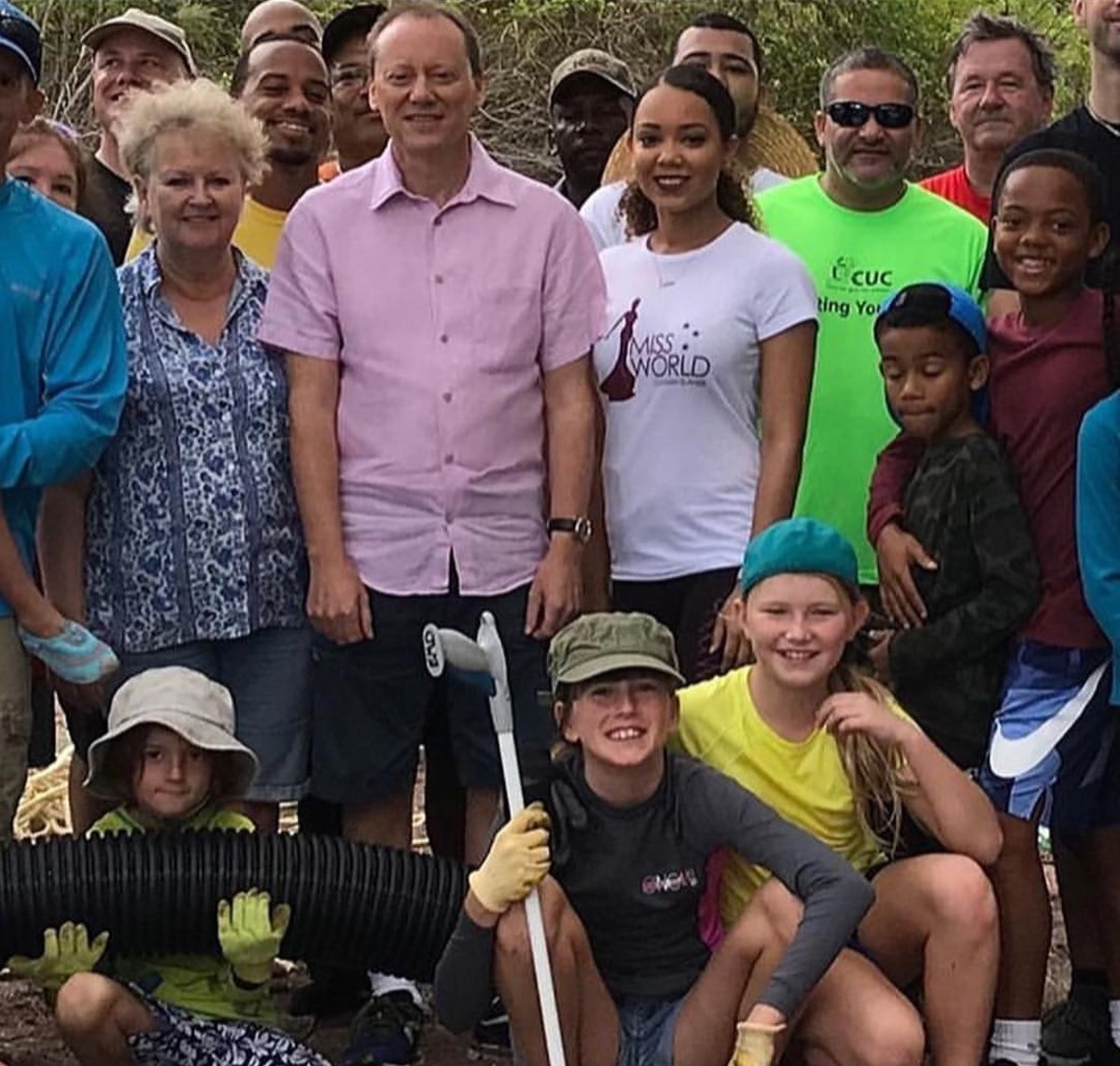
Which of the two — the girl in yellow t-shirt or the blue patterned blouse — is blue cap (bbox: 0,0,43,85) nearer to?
the blue patterned blouse

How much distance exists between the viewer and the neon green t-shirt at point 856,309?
5.37m

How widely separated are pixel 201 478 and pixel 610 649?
1109 millimetres

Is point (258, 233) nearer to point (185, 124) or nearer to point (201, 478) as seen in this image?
point (185, 124)

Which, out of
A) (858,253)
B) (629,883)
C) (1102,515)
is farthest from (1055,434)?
(629,883)

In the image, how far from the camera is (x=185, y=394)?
4.66 metres

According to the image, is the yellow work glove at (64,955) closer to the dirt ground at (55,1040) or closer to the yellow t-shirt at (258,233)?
the dirt ground at (55,1040)

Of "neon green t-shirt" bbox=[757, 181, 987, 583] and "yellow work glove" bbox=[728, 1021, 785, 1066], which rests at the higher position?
"neon green t-shirt" bbox=[757, 181, 987, 583]

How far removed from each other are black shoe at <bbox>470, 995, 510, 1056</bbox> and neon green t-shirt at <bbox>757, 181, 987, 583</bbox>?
1519mm

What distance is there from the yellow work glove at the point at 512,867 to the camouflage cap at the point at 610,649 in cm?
34

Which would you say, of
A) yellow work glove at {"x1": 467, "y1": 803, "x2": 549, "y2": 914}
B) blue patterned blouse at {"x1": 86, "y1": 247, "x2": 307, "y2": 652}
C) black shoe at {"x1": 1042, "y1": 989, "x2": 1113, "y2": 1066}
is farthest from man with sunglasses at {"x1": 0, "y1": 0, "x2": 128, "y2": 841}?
black shoe at {"x1": 1042, "y1": 989, "x2": 1113, "y2": 1066}

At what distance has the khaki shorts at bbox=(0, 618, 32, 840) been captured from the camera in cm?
445

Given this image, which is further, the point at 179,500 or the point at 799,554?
the point at 179,500

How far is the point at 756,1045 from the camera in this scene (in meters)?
3.93

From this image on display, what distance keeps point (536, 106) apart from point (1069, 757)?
1312cm
